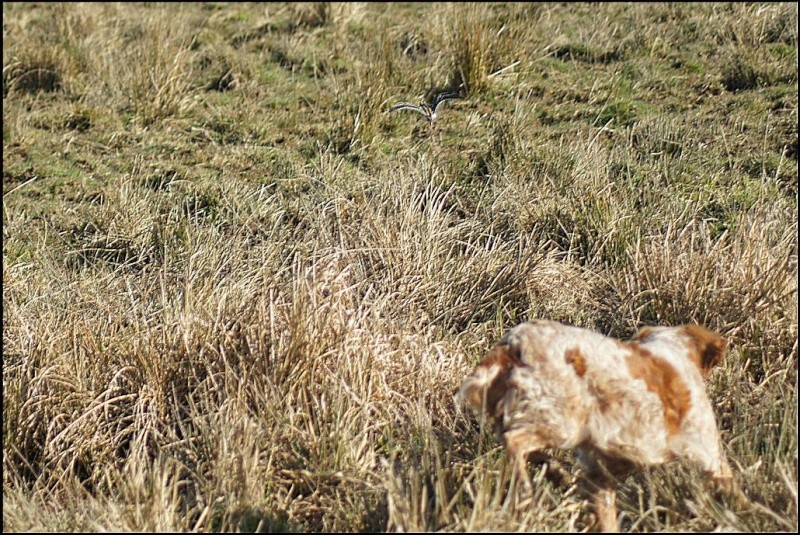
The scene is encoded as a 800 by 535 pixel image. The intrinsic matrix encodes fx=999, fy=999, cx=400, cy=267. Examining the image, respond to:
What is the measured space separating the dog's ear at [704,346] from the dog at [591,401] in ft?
0.66

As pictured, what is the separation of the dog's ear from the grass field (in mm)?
389

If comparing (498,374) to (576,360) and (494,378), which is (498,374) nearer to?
(494,378)

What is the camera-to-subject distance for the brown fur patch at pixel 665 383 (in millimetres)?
3238

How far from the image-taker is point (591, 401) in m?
3.17

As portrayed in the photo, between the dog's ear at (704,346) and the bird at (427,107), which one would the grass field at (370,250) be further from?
the dog's ear at (704,346)

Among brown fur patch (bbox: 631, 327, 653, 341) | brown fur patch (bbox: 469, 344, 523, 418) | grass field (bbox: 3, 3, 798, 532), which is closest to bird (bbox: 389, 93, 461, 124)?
grass field (bbox: 3, 3, 798, 532)

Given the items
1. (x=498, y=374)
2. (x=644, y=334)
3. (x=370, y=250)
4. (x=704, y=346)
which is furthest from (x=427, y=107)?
(x=498, y=374)

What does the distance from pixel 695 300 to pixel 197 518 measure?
7.67 ft

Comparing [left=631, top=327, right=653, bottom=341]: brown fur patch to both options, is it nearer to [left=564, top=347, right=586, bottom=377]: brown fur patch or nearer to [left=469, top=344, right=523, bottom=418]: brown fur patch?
[left=564, top=347, right=586, bottom=377]: brown fur patch

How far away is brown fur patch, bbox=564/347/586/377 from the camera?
3.16m

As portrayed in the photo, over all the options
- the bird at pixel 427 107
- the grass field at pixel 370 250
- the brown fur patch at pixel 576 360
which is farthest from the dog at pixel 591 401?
the bird at pixel 427 107

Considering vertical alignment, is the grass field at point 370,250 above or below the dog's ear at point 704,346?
below

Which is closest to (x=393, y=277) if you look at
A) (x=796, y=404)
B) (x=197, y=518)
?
(x=197, y=518)

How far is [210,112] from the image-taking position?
25.2 ft
